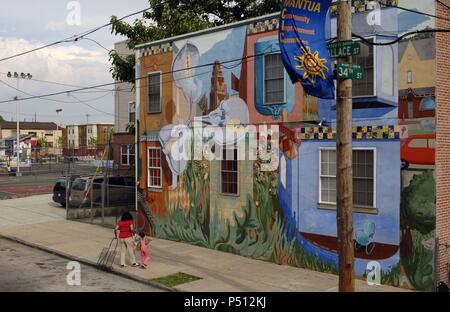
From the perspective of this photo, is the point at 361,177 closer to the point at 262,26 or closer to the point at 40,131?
the point at 262,26

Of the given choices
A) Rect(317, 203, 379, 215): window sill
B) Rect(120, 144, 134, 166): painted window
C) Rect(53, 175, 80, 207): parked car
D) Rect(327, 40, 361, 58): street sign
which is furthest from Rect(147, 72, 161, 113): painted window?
Rect(120, 144, 134, 166): painted window

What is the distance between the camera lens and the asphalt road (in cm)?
1256

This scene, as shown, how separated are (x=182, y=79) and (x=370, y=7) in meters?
7.69

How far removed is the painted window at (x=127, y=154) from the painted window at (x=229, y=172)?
15.7m

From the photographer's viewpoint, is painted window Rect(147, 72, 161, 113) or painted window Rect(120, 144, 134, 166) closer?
painted window Rect(147, 72, 161, 113)

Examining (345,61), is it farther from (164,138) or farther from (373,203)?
(164,138)

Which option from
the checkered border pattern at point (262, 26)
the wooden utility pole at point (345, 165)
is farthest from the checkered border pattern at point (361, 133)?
the wooden utility pole at point (345, 165)

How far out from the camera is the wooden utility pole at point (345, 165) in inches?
350

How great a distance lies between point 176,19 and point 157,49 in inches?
226

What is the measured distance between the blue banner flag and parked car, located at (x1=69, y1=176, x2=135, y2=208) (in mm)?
13322

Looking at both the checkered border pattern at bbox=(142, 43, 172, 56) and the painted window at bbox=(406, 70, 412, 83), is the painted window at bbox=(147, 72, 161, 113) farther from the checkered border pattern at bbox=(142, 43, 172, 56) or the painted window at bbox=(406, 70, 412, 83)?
the painted window at bbox=(406, 70, 412, 83)

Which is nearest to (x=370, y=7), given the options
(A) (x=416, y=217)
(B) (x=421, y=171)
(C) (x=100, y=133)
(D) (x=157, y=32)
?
(B) (x=421, y=171)

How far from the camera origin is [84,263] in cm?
1549

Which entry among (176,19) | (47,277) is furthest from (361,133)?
(176,19)
